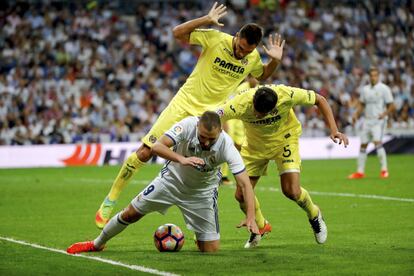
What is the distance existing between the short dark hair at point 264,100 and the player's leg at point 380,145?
1185 centimetres

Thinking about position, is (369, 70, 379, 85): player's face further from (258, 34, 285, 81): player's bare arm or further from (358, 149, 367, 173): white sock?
(258, 34, 285, 81): player's bare arm

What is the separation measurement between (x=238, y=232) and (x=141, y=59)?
67.0ft

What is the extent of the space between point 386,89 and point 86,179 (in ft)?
25.0

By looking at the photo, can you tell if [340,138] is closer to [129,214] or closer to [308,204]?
[308,204]

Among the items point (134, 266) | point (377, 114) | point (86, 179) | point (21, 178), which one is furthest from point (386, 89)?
point (134, 266)

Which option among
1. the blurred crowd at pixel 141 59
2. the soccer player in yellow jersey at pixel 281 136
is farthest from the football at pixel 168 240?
the blurred crowd at pixel 141 59

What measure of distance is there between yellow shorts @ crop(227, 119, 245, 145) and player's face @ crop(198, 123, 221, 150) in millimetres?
11686

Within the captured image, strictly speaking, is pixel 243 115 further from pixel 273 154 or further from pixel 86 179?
pixel 86 179

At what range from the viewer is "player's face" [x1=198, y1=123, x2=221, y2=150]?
369 inches

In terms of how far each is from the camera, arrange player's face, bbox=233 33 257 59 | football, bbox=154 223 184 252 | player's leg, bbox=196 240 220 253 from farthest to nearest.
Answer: player's face, bbox=233 33 257 59
football, bbox=154 223 184 252
player's leg, bbox=196 240 220 253

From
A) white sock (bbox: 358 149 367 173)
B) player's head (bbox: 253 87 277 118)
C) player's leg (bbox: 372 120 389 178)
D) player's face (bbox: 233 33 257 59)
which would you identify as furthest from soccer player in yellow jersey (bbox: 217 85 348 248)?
player's leg (bbox: 372 120 389 178)

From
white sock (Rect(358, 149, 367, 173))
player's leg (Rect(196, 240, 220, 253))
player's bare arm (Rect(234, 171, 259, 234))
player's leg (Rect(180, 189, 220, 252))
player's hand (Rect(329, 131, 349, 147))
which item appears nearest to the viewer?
player's bare arm (Rect(234, 171, 259, 234))

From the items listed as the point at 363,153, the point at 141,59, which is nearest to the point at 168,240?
the point at 363,153

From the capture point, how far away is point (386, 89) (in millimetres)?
22000
